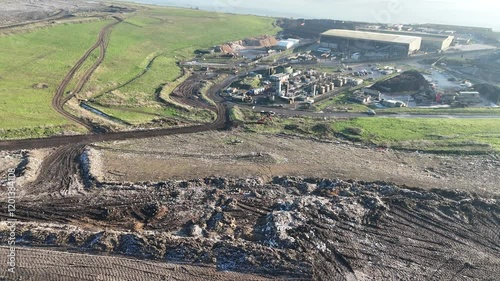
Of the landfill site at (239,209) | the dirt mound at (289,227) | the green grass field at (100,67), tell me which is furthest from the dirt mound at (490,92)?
the green grass field at (100,67)

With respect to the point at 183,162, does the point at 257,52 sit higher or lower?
higher

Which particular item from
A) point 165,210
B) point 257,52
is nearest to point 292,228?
point 165,210

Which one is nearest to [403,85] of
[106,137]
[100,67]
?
[106,137]

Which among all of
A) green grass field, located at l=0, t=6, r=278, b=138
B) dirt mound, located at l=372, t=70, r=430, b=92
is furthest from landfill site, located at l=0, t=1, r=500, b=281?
dirt mound, located at l=372, t=70, r=430, b=92

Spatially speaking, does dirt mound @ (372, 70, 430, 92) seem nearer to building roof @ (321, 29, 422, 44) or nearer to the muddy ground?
the muddy ground

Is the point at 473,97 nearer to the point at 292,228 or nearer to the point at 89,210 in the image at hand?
the point at 292,228

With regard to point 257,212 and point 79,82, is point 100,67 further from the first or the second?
point 257,212
